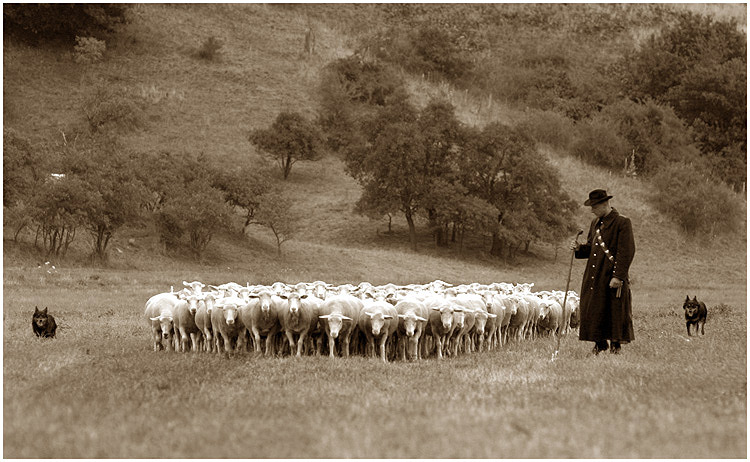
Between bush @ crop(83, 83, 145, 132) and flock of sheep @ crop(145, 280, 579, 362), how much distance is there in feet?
137

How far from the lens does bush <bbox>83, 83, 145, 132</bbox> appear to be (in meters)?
54.9

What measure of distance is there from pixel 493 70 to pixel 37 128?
40.2 meters

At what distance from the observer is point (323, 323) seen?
1377cm

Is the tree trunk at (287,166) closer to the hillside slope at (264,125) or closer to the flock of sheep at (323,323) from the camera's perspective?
the hillside slope at (264,125)

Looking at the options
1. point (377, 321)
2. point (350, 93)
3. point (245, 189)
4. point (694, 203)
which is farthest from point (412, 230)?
point (377, 321)

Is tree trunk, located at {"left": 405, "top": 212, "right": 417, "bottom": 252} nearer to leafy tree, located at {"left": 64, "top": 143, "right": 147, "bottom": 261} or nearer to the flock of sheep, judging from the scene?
leafy tree, located at {"left": 64, "top": 143, "right": 147, "bottom": 261}

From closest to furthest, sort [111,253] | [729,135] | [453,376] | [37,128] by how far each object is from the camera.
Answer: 1. [453,376]
2. [111,253]
3. [37,128]
4. [729,135]

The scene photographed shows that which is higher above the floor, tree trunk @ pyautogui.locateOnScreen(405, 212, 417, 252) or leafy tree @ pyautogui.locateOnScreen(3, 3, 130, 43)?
A: leafy tree @ pyautogui.locateOnScreen(3, 3, 130, 43)

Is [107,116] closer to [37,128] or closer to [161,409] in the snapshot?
[37,128]

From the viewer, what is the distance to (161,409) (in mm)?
7930

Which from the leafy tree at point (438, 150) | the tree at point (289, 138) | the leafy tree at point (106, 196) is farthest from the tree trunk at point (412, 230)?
the leafy tree at point (106, 196)

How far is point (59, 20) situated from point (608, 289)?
196 ft

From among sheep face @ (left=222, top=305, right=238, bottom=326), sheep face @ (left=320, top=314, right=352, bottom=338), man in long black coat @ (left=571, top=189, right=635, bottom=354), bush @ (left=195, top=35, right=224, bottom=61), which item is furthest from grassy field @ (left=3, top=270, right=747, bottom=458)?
bush @ (left=195, top=35, right=224, bottom=61)

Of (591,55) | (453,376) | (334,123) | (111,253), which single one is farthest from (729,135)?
(453,376)
